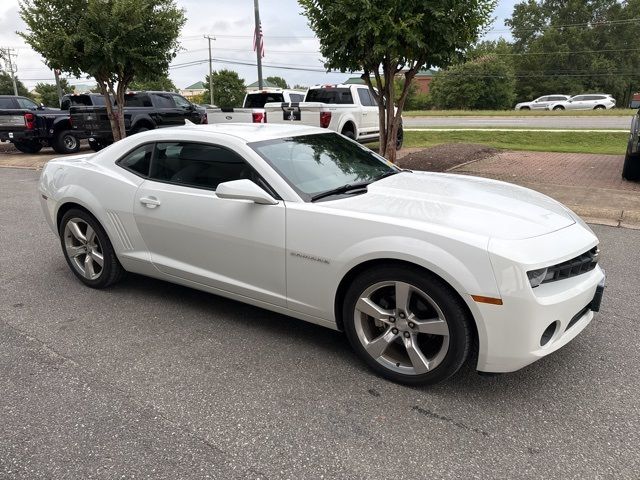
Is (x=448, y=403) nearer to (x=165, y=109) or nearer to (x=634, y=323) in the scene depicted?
(x=634, y=323)

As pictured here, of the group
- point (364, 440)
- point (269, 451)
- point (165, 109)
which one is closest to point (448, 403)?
point (364, 440)

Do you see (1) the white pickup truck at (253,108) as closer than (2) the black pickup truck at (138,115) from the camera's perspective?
Yes

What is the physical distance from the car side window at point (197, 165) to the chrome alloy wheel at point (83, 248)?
0.92 metres

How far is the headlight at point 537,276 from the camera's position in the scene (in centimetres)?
258

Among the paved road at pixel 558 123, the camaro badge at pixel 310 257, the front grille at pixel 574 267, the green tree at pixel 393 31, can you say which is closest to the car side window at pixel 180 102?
the green tree at pixel 393 31

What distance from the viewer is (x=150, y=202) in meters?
3.90

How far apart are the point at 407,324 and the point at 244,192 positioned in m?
1.30

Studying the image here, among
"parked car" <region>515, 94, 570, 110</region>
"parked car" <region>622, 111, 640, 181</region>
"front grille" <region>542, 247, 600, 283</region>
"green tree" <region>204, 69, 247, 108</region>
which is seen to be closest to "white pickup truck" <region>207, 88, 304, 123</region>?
"parked car" <region>622, 111, 640, 181</region>

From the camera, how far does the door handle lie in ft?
12.7

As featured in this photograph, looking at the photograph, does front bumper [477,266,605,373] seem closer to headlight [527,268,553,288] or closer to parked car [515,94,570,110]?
headlight [527,268,553,288]

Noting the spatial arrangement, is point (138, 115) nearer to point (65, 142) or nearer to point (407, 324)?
point (65, 142)

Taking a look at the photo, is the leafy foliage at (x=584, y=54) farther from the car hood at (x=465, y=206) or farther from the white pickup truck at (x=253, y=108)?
the car hood at (x=465, y=206)

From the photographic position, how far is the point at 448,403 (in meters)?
2.82

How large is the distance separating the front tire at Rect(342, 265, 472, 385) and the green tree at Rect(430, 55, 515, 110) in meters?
60.5
